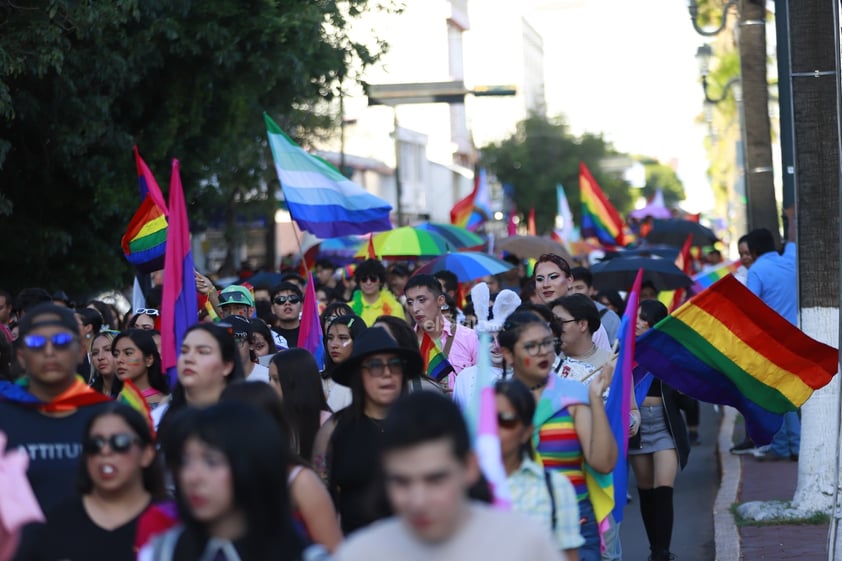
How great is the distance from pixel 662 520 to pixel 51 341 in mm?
5074

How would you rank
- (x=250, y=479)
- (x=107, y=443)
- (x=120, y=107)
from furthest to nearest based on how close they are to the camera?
1. (x=120, y=107)
2. (x=107, y=443)
3. (x=250, y=479)

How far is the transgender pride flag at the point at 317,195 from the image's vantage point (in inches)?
522

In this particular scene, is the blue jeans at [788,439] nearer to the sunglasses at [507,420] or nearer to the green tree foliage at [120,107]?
the green tree foliage at [120,107]

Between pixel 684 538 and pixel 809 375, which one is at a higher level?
pixel 809 375

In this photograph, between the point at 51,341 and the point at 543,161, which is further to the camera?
the point at 543,161

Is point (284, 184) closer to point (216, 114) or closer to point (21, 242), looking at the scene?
point (21, 242)

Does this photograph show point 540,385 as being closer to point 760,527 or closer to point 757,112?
point 760,527

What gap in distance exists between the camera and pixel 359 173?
54969 mm

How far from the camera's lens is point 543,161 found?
233 feet

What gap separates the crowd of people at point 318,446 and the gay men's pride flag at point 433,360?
78 mm

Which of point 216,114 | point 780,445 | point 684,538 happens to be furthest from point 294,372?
Result: point 216,114

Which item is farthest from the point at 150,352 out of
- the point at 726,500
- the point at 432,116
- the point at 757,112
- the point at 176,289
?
the point at 432,116

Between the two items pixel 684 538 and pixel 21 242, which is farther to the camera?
pixel 21 242

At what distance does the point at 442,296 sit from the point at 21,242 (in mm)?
6740
